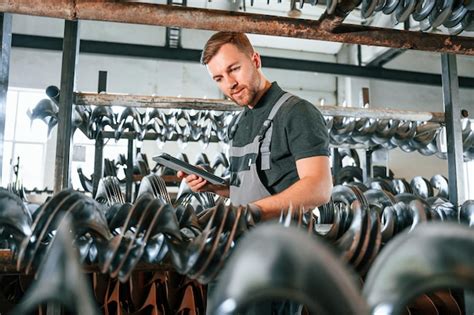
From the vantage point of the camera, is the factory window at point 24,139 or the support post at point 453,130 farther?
the factory window at point 24,139

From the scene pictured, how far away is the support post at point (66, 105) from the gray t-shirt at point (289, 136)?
0.54 m

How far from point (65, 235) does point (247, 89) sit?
100cm

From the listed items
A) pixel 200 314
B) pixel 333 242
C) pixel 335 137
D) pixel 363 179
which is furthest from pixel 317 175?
pixel 363 179

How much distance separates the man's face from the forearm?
0.38 metres

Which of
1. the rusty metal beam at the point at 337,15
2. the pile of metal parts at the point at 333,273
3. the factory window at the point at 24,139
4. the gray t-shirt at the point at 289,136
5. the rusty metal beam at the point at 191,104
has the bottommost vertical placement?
the pile of metal parts at the point at 333,273

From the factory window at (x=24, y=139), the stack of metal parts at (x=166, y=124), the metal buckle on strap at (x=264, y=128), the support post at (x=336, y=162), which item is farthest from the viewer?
the factory window at (x=24, y=139)

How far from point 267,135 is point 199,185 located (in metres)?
0.26

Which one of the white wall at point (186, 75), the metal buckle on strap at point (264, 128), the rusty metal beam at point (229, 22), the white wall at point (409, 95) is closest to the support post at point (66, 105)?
the rusty metal beam at point (229, 22)

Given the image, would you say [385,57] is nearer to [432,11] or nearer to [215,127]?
[215,127]

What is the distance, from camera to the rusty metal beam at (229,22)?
0.89m

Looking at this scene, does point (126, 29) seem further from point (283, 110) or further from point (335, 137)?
point (283, 110)

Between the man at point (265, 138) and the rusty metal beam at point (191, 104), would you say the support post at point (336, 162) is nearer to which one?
the rusty metal beam at point (191, 104)

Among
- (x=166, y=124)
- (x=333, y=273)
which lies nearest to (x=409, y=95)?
(x=166, y=124)

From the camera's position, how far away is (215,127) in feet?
7.65
